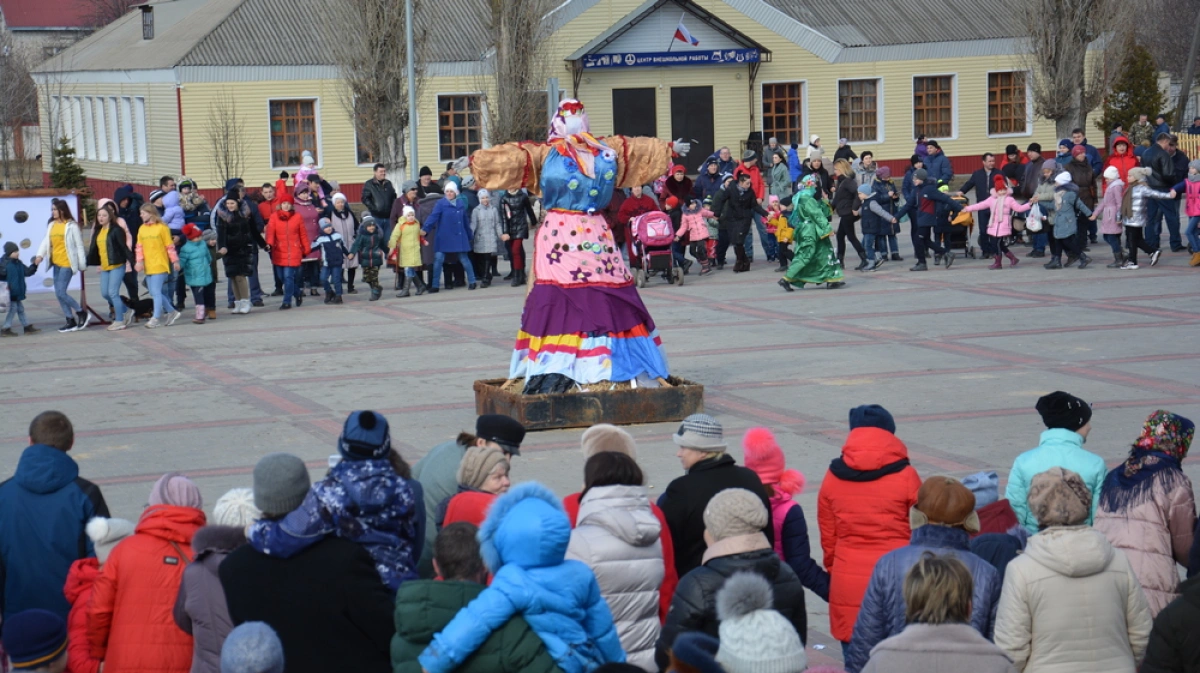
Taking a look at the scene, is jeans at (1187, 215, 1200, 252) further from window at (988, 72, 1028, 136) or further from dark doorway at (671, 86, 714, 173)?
window at (988, 72, 1028, 136)

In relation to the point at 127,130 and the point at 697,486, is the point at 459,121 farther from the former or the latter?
the point at 697,486

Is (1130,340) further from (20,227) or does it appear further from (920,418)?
(20,227)

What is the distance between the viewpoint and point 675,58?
3766cm

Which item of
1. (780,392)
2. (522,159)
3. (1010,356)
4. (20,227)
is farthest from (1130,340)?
(20,227)

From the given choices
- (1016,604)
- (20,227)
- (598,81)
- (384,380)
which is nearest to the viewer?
(1016,604)

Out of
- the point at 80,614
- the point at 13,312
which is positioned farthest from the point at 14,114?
the point at 80,614

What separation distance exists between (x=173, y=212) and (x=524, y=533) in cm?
1676

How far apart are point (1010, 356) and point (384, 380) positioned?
6.10 m

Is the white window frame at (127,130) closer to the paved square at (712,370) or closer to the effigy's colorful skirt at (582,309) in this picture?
the paved square at (712,370)

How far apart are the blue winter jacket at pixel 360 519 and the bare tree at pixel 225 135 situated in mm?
30183

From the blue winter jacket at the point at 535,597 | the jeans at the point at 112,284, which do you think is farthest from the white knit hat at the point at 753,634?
the jeans at the point at 112,284

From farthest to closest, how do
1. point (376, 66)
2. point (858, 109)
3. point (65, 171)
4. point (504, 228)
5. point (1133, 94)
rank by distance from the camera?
point (1133, 94) → point (858, 109) → point (65, 171) → point (376, 66) → point (504, 228)

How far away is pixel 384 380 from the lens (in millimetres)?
14125

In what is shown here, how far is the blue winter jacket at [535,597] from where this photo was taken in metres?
4.33
